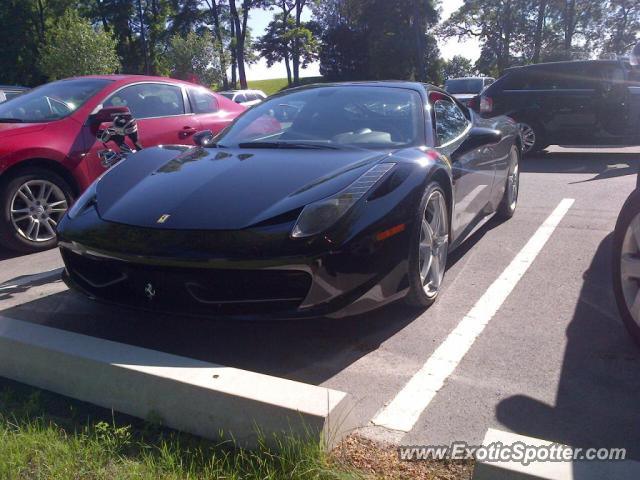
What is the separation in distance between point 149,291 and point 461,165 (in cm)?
222

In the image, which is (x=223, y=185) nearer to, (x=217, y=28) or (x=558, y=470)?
(x=558, y=470)

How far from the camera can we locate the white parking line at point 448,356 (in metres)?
2.49

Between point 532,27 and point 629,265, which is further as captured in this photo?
point 532,27

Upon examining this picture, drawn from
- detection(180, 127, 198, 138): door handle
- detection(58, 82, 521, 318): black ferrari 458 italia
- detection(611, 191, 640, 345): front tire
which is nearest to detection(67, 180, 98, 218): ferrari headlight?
detection(58, 82, 521, 318): black ferrari 458 italia

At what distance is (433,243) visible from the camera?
142 inches

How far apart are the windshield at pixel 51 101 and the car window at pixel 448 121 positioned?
10.2 feet

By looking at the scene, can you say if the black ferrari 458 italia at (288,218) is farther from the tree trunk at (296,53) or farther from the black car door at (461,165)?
the tree trunk at (296,53)

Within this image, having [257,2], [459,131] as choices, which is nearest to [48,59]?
[257,2]

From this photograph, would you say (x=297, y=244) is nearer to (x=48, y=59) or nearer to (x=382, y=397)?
(x=382, y=397)

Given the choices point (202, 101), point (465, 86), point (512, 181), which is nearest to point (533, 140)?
point (512, 181)

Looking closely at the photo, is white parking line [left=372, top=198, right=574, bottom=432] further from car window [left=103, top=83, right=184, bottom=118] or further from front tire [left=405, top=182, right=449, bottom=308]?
car window [left=103, top=83, right=184, bottom=118]

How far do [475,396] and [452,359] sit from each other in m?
0.37

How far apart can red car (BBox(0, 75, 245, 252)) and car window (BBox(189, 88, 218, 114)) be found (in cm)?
3

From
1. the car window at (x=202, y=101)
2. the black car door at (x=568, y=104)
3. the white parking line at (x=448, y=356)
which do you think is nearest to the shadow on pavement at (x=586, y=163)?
the black car door at (x=568, y=104)
